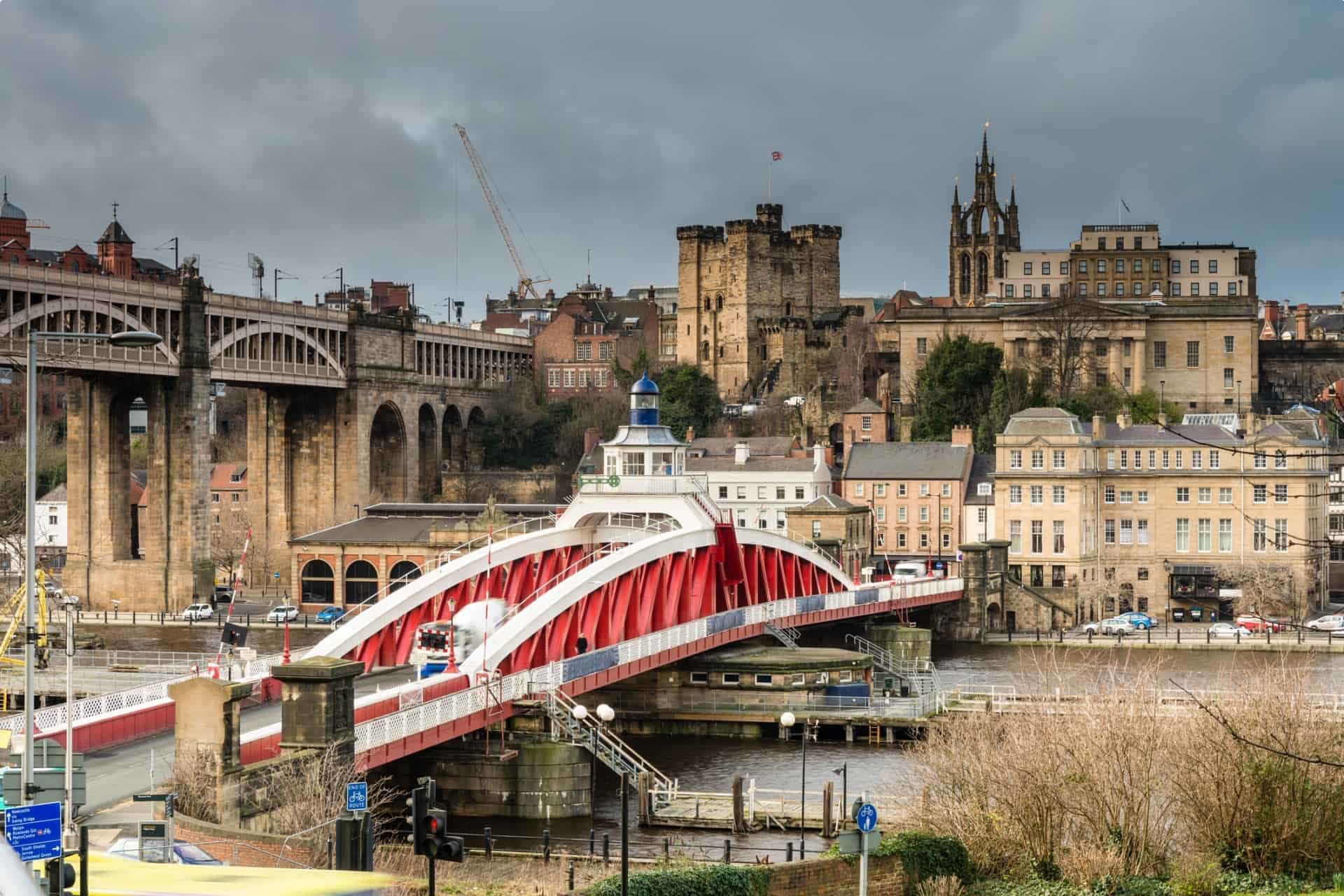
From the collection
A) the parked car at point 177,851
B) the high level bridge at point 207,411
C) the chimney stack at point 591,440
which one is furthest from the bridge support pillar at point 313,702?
the chimney stack at point 591,440

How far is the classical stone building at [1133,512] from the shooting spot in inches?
3418

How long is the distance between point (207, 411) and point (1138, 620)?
4163 centimetres

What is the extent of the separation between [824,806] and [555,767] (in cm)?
667

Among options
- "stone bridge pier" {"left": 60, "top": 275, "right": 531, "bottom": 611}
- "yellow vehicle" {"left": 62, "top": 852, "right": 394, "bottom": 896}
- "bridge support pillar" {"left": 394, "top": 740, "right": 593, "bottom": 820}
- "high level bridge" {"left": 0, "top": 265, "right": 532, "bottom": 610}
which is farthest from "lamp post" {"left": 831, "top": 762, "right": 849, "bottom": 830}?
"stone bridge pier" {"left": 60, "top": 275, "right": 531, "bottom": 611}

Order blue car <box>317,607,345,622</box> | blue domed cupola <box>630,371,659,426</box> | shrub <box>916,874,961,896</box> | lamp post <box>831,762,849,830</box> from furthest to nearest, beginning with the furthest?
blue car <box>317,607,345,622</box>
blue domed cupola <box>630,371,659,426</box>
lamp post <box>831,762,849,830</box>
shrub <box>916,874,961,896</box>

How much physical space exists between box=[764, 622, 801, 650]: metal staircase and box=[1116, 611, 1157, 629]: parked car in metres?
20.5

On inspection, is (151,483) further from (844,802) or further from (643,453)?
(844,802)

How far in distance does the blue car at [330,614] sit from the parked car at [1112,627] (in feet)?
102

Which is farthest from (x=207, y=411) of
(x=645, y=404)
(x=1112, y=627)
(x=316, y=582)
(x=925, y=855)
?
(x=925, y=855)

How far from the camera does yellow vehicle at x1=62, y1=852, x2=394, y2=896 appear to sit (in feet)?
58.3

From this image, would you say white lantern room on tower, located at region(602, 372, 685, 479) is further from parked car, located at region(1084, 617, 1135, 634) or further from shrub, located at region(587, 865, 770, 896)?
shrub, located at region(587, 865, 770, 896)

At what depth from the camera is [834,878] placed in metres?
31.5

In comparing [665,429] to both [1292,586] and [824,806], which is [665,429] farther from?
[1292,586]

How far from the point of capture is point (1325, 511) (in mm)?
86688
